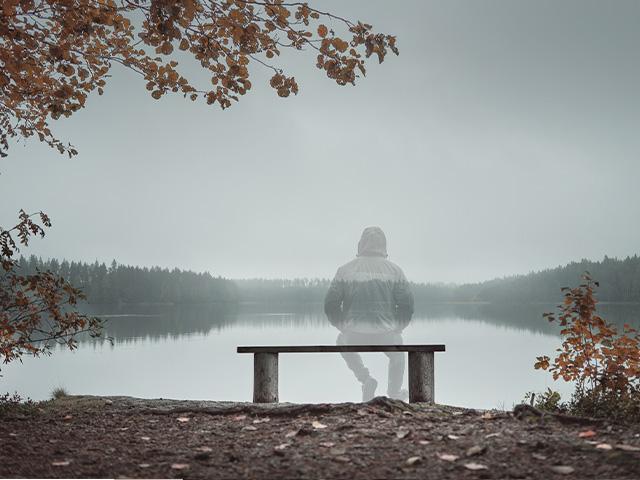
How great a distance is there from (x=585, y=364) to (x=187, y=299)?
191ft

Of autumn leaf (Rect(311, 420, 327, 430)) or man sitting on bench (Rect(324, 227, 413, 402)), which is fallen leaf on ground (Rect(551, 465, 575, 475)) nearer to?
autumn leaf (Rect(311, 420, 327, 430))

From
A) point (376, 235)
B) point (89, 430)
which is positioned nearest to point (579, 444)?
point (89, 430)

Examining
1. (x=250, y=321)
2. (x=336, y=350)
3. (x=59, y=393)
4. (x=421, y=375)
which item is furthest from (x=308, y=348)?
(x=250, y=321)

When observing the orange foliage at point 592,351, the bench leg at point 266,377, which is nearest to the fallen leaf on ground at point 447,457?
the orange foliage at point 592,351

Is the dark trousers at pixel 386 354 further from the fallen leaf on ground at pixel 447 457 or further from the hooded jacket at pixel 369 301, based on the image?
the fallen leaf on ground at pixel 447 457

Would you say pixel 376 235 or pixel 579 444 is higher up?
pixel 376 235

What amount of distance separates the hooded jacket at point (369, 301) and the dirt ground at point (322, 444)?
12.3 feet

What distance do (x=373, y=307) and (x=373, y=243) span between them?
1137mm

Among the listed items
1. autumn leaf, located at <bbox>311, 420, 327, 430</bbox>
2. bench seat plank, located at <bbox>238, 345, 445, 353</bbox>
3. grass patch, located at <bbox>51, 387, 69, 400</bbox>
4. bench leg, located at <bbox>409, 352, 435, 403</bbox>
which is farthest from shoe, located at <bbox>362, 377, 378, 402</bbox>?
autumn leaf, located at <bbox>311, 420, 327, 430</bbox>

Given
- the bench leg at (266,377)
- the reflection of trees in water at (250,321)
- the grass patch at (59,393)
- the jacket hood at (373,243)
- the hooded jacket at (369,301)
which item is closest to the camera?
the bench leg at (266,377)

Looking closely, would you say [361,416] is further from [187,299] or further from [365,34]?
[187,299]

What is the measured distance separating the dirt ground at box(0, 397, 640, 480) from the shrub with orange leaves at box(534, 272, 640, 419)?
88 cm

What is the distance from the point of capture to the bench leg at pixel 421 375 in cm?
639

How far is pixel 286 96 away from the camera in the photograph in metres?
5.66
